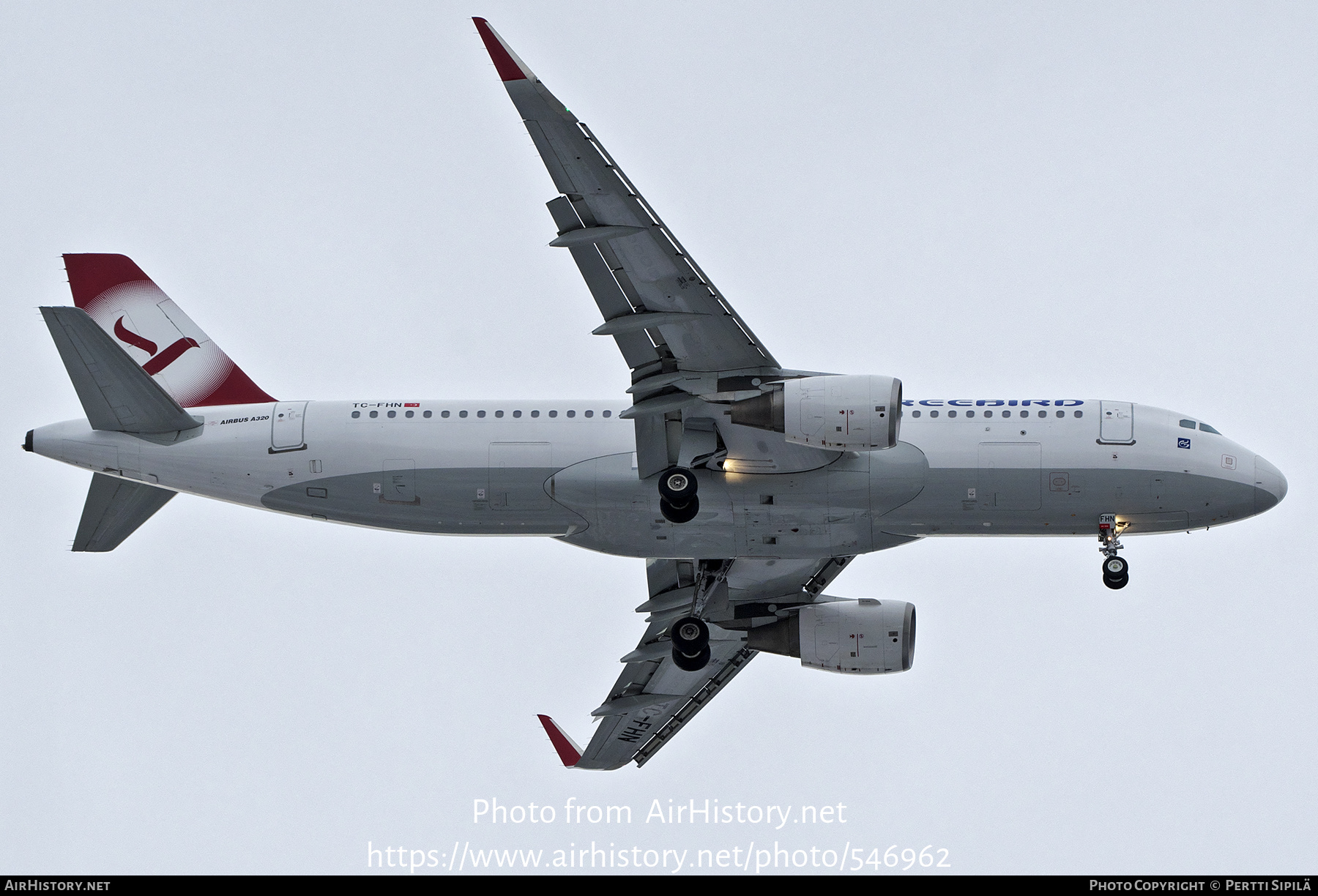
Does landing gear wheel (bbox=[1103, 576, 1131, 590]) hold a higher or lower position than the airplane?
lower

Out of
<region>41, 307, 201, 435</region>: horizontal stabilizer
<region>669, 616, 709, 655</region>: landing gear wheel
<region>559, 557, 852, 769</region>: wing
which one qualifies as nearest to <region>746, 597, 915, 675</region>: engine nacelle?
<region>559, 557, 852, 769</region>: wing

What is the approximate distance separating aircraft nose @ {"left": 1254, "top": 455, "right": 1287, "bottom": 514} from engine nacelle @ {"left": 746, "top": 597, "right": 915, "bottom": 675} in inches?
377

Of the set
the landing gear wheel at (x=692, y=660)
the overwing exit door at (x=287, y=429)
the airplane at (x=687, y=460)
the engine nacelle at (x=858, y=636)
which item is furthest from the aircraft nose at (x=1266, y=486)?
the overwing exit door at (x=287, y=429)

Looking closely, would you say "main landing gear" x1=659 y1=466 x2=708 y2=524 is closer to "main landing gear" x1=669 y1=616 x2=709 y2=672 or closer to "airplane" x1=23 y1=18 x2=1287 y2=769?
"airplane" x1=23 y1=18 x2=1287 y2=769

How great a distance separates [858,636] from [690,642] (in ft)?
15.8

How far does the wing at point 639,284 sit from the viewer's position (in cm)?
2873

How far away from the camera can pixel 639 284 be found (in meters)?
32.1

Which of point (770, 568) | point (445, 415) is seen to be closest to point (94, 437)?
point (445, 415)

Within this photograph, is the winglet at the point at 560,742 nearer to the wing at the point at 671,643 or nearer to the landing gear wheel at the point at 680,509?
the wing at the point at 671,643

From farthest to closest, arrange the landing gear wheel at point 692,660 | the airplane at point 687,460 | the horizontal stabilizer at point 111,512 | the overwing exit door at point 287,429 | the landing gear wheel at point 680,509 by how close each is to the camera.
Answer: the landing gear wheel at point 692,660 < the horizontal stabilizer at point 111,512 < the overwing exit door at point 287,429 < the landing gear wheel at point 680,509 < the airplane at point 687,460

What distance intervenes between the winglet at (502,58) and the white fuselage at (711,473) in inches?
395

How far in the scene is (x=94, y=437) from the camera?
37188 millimetres

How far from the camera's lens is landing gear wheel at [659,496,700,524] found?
3497 centimetres

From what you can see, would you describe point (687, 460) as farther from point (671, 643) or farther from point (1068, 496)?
point (671, 643)
